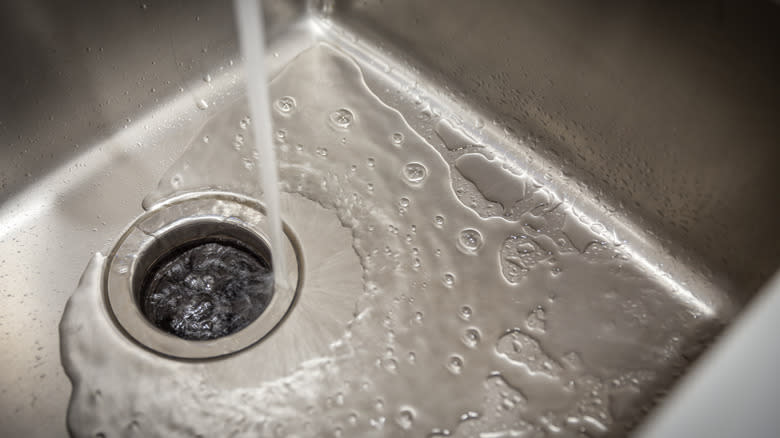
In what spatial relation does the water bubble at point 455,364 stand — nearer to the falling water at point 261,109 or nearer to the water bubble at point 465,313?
the water bubble at point 465,313

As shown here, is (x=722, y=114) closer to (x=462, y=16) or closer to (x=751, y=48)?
(x=751, y=48)

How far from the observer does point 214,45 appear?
2.50ft

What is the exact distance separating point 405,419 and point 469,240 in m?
0.21

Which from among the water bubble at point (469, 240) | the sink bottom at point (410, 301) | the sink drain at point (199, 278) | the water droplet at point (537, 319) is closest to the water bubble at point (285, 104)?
the sink bottom at point (410, 301)

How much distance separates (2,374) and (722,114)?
2.38 ft

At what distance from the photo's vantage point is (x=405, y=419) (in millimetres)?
565

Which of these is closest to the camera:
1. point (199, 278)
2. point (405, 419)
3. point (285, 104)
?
point (405, 419)

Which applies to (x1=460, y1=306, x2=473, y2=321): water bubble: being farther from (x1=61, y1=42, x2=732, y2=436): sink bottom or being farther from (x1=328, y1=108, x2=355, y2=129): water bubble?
(x1=328, y1=108, x2=355, y2=129): water bubble

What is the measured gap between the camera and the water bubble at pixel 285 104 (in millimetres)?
767

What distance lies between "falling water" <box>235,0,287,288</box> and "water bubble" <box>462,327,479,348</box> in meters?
0.20

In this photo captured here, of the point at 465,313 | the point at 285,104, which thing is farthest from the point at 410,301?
the point at 285,104

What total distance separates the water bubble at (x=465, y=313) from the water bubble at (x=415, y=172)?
0.17 meters

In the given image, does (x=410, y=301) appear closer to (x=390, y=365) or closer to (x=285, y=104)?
(x=390, y=365)

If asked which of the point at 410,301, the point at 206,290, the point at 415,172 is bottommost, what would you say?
the point at 206,290
